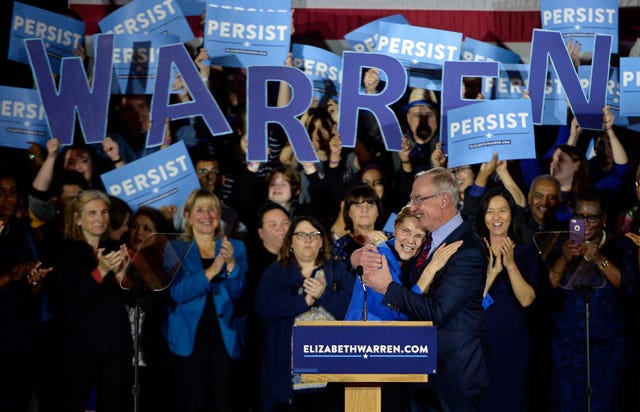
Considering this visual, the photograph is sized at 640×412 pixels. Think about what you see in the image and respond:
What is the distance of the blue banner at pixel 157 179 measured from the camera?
226 inches

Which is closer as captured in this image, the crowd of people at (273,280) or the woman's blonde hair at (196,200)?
the crowd of people at (273,280)

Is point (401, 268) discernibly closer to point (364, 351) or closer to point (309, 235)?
point (309, 235)

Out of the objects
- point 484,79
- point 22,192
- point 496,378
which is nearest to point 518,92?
point 484,79

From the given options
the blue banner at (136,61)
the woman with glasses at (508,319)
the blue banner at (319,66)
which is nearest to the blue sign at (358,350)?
the woman with glasses at (508,319)

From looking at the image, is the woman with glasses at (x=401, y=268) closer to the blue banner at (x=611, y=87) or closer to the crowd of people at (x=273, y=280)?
the crowd of people at (x=273, y=280)

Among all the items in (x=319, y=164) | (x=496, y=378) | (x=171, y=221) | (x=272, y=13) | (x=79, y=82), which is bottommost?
(x=496, y=378)

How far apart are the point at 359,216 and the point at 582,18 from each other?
2047 mm

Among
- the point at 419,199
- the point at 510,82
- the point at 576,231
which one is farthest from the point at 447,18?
the point at 419,199

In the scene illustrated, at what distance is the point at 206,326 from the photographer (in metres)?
5.06

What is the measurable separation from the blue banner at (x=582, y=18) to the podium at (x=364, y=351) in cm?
346

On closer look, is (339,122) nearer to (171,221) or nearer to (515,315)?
(171,221)

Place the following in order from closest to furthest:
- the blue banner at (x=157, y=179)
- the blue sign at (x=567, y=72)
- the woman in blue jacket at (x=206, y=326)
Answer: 1. the woman in blue jacket at (x=206, y=326)
2. the blue banner at (x=157, y=179)
3. the blue sign at (x=567, y=72)

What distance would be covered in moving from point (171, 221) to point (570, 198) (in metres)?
2.42

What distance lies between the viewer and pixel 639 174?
16.1 ft
